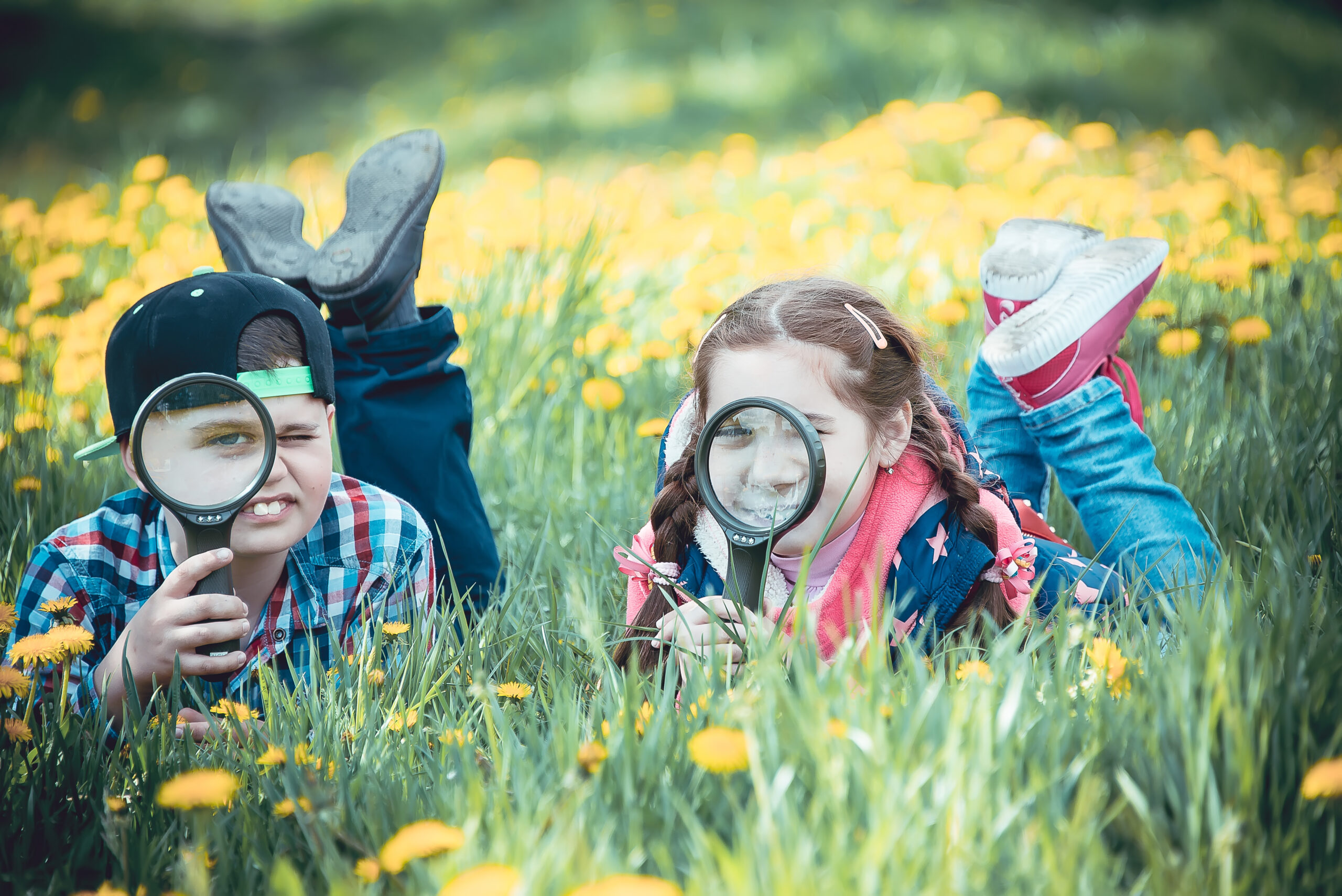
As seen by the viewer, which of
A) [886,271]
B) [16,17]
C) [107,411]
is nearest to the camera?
[107,411]

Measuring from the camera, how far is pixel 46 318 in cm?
326

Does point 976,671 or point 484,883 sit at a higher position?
point 976,671

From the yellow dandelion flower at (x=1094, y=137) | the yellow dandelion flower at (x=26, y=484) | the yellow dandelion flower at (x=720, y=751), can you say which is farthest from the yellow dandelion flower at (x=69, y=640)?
the yellow dandelion flower at (x=1094, y=137)

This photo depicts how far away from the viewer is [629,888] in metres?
0.99

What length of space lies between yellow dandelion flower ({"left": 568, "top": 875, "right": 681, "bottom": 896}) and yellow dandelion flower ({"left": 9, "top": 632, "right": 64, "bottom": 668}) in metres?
1.00

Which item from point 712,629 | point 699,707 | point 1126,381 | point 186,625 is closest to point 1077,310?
point 1126,381

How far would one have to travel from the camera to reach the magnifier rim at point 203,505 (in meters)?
1.61

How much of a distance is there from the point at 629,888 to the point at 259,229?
2.10 m

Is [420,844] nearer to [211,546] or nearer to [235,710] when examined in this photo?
[235,710]

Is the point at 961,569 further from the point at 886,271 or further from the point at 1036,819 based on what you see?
the point at 886,271

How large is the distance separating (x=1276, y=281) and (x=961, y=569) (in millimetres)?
2082

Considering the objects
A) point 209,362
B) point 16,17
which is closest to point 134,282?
point 209,362

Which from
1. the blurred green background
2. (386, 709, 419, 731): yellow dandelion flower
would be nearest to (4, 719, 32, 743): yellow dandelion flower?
(386, 709, 419, 731): yellow dandelion flower

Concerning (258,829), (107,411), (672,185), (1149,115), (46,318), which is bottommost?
(258,829)
